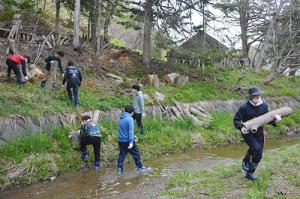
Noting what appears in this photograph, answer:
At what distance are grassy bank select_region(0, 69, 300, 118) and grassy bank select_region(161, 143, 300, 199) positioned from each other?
5.91 metres

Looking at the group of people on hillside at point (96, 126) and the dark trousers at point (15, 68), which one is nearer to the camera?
the group of people on hillside at point (96, 126)

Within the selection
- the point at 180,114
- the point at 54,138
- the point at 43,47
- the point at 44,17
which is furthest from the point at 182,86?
the point at 44,17

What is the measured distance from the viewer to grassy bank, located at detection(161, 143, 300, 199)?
7.47 m

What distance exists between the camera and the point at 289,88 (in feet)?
92.0

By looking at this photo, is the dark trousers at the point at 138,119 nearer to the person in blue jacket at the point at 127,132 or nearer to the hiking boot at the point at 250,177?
the person in blue jacket at the point at 127,132

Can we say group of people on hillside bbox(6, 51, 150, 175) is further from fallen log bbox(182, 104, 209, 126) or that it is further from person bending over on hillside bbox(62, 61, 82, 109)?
fallen log bbox(182, 104, 209, 126)

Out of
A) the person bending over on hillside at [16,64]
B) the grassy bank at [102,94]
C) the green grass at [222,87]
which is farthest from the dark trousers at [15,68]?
the green grass at [222,87]

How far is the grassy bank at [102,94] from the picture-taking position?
515 inches

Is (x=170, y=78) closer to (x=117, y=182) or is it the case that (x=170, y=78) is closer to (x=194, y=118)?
(x=194, y=118)

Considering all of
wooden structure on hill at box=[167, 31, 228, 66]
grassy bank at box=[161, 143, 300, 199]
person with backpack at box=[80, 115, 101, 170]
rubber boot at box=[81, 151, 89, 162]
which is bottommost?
rubber boot at box=[81, 151, 89, 162]

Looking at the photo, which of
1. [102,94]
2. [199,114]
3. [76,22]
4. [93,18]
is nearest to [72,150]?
[102,94]

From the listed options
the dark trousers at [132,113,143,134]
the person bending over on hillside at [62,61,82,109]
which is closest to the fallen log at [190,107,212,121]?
the dark trousers at [132,113,143,134]

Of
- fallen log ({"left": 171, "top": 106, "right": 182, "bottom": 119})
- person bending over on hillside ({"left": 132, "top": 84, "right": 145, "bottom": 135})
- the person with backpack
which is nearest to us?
the person with backpack

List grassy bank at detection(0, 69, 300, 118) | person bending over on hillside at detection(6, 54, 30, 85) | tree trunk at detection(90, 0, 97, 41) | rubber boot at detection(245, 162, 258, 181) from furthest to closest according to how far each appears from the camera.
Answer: tree trunk at detection(90, 0, 97, 41)
person bending over on hillside at detection(6, 54, 30, 85)
grassy bank at detection(0, 69, 300, 118)
rubber boot at detection(245, 162, 258, 181)
